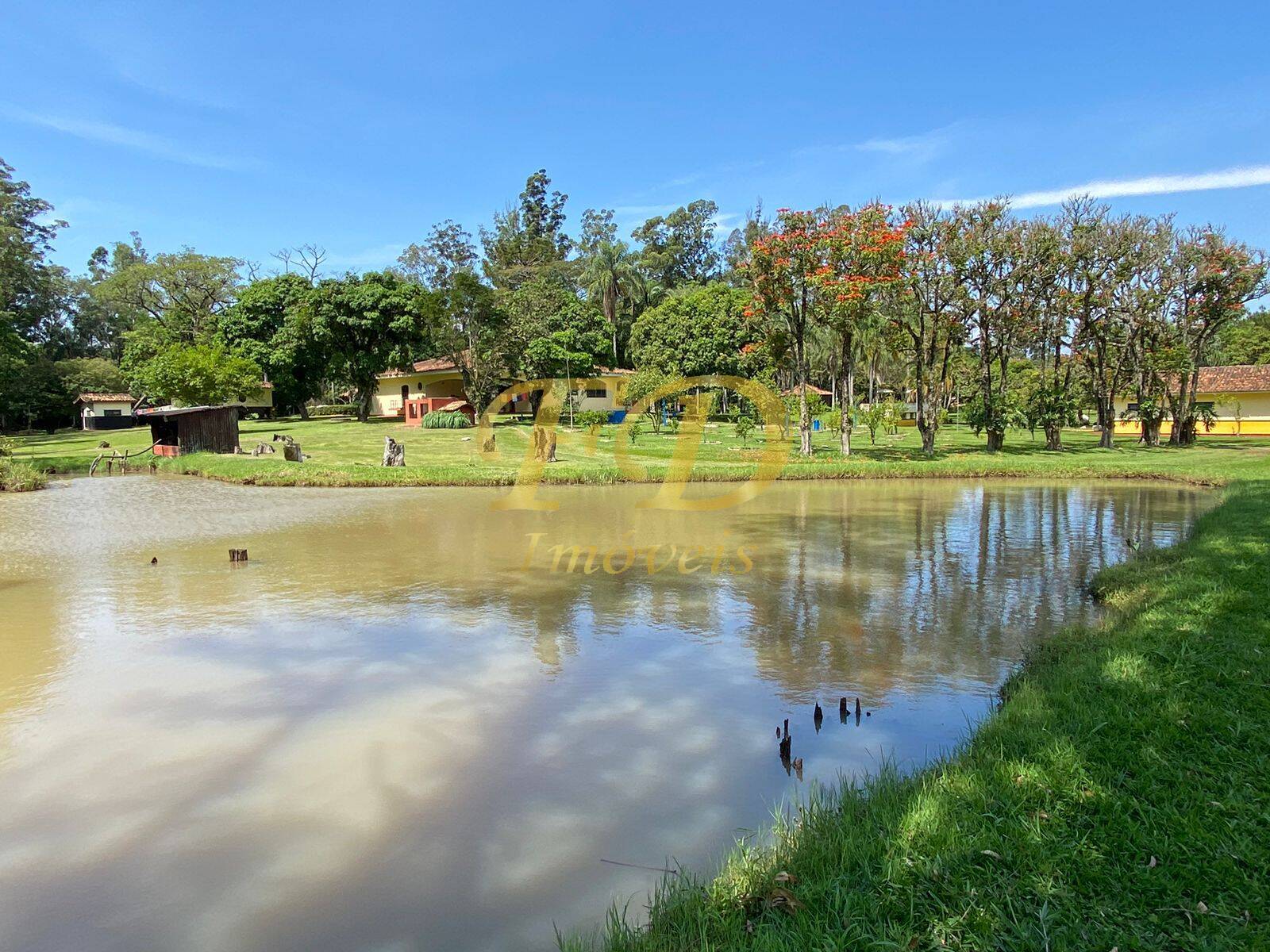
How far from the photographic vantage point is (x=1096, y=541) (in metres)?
13.7

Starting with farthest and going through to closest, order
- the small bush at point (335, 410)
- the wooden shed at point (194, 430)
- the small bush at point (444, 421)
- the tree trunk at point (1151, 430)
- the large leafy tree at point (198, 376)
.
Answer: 1. the small bush at point (335, 410)
2. the small bush at point (444, 421)
3. the large leafy tree at point (198, 376)
4. the tree trunk at point (1151, 430)
5. the wooden shed at point (194, 430)

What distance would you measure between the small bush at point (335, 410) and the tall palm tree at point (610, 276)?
734 inches

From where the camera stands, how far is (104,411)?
167 feet

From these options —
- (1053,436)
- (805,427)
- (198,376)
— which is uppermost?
(198,376)

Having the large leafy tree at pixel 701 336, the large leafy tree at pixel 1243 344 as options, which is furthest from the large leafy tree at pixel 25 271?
the large leafy tree at pixel 1243 344

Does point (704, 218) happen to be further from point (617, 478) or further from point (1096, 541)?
point (1096, 541)

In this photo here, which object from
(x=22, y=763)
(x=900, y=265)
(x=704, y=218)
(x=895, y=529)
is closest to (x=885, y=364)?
(x=704, y=218)

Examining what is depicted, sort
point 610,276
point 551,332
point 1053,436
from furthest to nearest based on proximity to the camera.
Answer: point 610,276
point 551,332
point 1053,436

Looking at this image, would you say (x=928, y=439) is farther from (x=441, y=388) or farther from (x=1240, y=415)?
(x=441, y=388)

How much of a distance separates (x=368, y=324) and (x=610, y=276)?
1841 centimetres

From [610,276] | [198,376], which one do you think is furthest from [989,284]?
[198,376]

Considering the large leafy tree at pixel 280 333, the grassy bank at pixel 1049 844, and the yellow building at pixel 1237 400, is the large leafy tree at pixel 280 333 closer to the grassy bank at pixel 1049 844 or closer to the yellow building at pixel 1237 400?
the yellow building at pixel 1237 400

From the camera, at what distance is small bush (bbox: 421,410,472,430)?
4096cm

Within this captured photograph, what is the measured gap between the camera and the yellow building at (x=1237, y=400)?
136 feet
